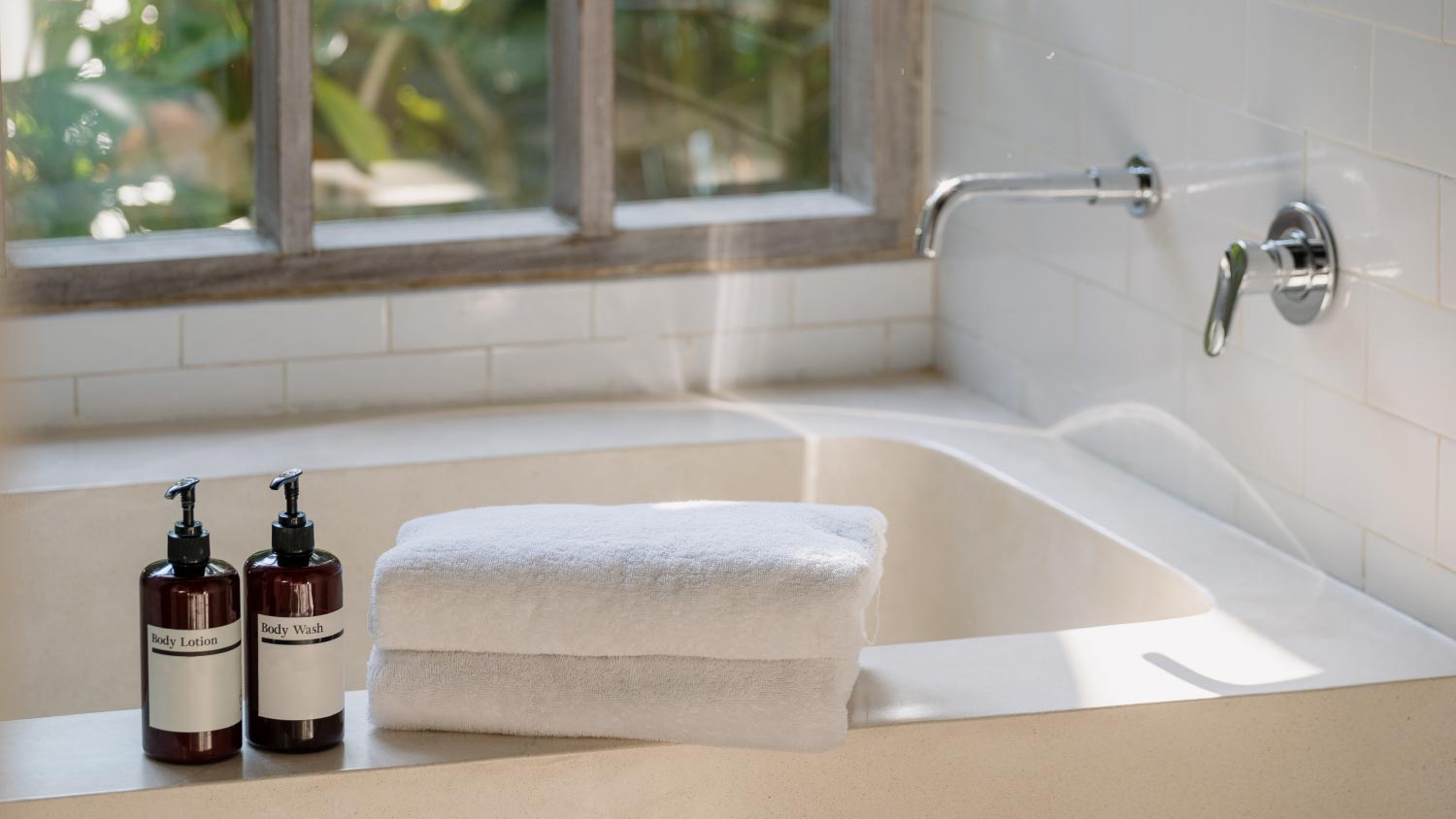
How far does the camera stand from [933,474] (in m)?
2.02

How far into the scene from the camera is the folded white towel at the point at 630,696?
1.18 m

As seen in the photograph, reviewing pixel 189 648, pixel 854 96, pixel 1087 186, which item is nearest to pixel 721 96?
pixel 854 96

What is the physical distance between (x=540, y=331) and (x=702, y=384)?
0.23 m

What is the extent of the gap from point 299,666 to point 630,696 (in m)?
0.23

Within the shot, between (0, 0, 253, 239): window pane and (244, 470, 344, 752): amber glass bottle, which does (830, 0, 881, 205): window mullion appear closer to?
(0, 0, 253, 239): window pane

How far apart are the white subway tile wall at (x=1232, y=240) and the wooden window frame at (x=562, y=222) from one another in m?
0.09

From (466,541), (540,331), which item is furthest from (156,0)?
(466,541)

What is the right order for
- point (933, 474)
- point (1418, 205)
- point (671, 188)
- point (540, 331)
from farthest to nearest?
point (671, 188)
point (540, 331)
point (933, 474)
point (1418, 205)

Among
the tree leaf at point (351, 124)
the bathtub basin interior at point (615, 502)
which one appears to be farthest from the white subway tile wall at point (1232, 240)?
the tree leaf at point (351, 124)

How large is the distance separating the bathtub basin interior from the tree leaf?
0.54 meters

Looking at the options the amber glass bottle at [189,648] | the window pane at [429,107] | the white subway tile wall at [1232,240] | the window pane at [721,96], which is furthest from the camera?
the window pane at [721,96]

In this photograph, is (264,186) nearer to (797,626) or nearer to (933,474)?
(933,474)

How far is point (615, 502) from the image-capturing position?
199 centimetres

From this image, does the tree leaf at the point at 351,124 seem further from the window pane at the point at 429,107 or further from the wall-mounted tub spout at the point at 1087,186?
the wall-mounted tub spout at the point at 1087,186
